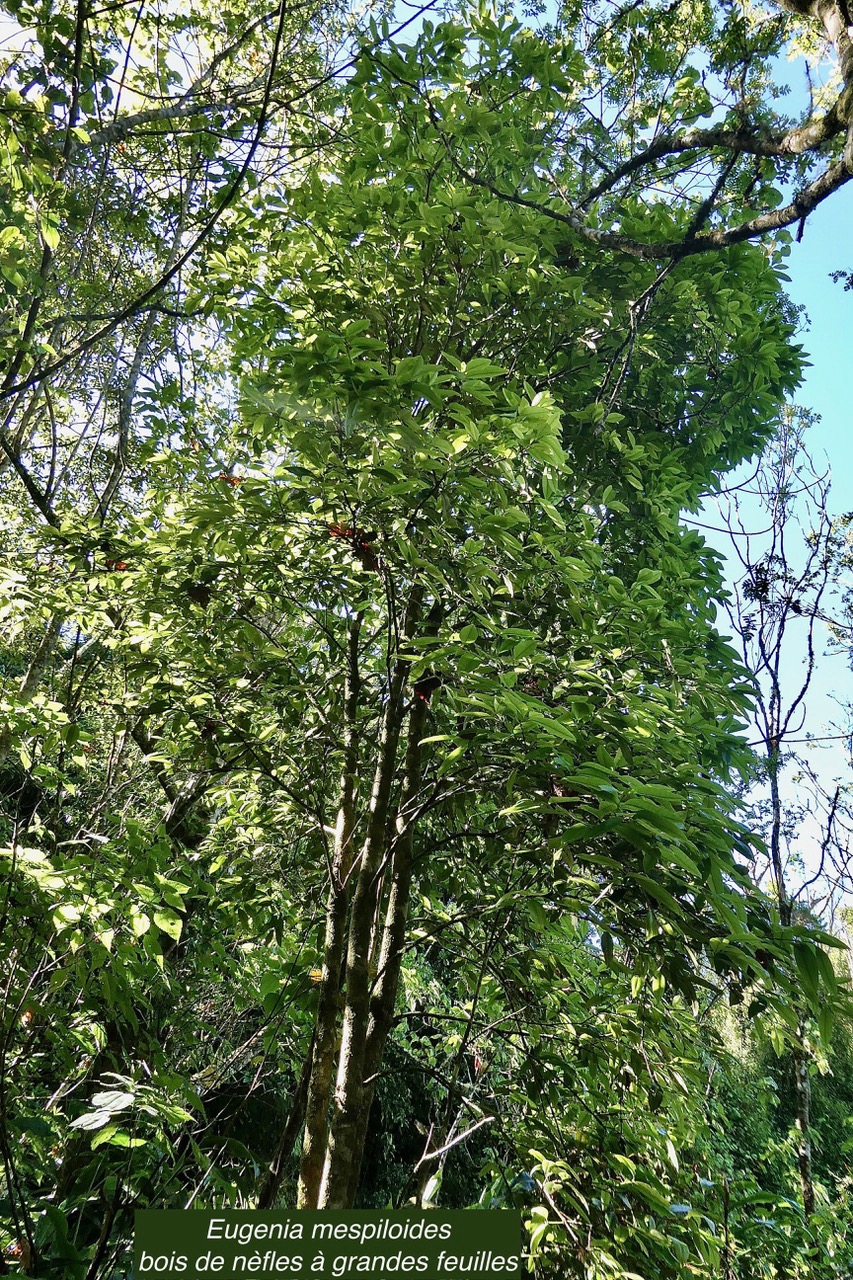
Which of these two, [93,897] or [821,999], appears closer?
[821,999]

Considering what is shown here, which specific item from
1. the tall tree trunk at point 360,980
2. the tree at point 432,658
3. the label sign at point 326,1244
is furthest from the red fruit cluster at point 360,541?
the label sign at point 326,1244

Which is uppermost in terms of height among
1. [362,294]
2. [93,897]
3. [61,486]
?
[61,486]

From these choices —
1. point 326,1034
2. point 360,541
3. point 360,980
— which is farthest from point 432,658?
point 326,1034

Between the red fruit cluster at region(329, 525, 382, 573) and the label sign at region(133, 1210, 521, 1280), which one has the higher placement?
the red fruit cluster at region(329, 525, 382, 573)

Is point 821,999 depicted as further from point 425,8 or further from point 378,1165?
point 378,1165

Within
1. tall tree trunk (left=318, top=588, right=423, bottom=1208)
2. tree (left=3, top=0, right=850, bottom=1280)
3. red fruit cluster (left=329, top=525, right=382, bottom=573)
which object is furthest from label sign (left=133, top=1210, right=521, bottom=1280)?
red fruit cluster (left=329, top=525, right=382, bottom=573)

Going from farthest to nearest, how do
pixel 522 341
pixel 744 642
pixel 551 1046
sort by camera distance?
pixel 744 642
pixel 522 341
pixel 551 1046

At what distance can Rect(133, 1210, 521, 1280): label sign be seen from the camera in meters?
1.38

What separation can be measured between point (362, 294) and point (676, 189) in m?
1.16

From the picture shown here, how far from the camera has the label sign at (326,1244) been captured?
1.38m

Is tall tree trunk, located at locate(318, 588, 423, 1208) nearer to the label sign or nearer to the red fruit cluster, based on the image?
the red fruit cluster

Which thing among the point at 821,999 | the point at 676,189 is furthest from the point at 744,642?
the point at 821,999

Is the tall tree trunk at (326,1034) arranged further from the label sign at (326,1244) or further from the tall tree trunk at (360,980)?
the label sign at (326,1244)

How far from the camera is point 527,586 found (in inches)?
82.4
